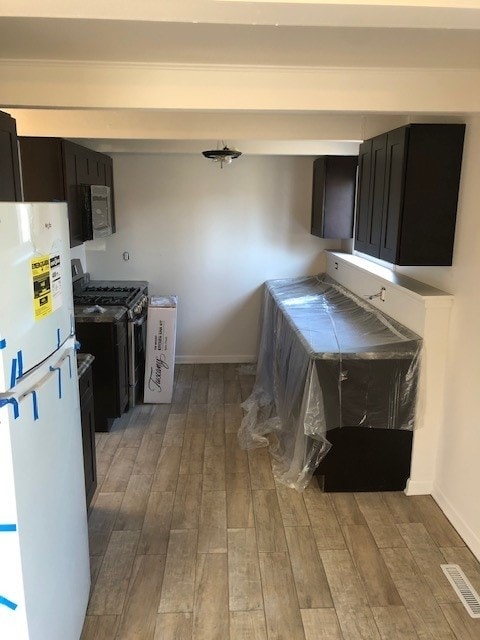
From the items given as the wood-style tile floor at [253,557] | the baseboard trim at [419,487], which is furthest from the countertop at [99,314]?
the baseboard trim at [419,487]

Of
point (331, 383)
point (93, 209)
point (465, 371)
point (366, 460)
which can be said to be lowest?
point (366, 460)

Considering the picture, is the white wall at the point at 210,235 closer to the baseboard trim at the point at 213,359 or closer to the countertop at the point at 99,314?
the baseboard trim at the point at 213,359

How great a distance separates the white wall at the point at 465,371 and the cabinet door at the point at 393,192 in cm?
32


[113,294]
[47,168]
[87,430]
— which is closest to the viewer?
[87,430]

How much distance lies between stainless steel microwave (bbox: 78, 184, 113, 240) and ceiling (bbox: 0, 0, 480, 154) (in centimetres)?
179

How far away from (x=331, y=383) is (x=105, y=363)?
6.07ft

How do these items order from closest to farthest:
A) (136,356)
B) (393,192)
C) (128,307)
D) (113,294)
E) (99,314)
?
(393,192), (99,314), (128,307), (136,356), (113,294)

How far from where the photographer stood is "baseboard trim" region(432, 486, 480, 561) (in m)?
2.58

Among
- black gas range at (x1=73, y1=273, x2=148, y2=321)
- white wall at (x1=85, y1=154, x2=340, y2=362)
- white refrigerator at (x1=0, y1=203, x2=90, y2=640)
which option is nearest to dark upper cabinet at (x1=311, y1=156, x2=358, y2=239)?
white wall at (x1=85, y1=154, x2=340, y2=362)

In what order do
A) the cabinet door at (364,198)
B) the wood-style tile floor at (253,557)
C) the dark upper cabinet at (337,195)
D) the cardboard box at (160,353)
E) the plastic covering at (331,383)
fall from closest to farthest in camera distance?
the wood-style tile floor at (253,557), the plastic covering at (331,383), the cabinet door at (364,198), the cardboard box at (160,353), the dark upper cabinet at (337,195)

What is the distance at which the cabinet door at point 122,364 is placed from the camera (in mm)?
3914

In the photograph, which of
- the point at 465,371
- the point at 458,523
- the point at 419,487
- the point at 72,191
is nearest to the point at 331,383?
the point at 465,371

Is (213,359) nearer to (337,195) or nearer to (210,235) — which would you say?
(210,235)

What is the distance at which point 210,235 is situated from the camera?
5.32 m
